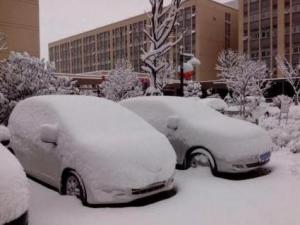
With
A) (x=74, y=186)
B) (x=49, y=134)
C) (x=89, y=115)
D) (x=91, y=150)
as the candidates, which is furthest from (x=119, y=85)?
A: (x=91, y=150)

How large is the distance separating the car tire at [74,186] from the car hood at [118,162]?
0.45 feet

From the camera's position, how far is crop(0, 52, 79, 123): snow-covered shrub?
10.0 meters

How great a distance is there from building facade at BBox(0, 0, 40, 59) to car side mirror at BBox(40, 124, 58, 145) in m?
33.6

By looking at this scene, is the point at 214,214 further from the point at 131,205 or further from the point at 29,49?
A: the point at 29,49

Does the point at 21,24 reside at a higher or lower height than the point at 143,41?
lower

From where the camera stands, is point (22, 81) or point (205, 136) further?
point (22, 81)

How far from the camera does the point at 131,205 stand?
469 centimetres

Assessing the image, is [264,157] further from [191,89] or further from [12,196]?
[191,89]

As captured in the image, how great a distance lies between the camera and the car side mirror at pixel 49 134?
4.88 m

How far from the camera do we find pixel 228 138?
6.00m

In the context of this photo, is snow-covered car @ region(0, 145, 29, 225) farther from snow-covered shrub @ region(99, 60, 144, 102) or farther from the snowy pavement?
snow-covered shrub @ region(99, 60, 144, 102)

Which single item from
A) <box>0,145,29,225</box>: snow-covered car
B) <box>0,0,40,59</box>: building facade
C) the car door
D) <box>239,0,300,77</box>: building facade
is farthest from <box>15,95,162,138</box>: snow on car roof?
<box>239,0,300,77</box>: building facade

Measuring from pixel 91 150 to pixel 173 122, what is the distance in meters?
2.37

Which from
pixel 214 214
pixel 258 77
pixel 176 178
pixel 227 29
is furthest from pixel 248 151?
pixel 227 29
